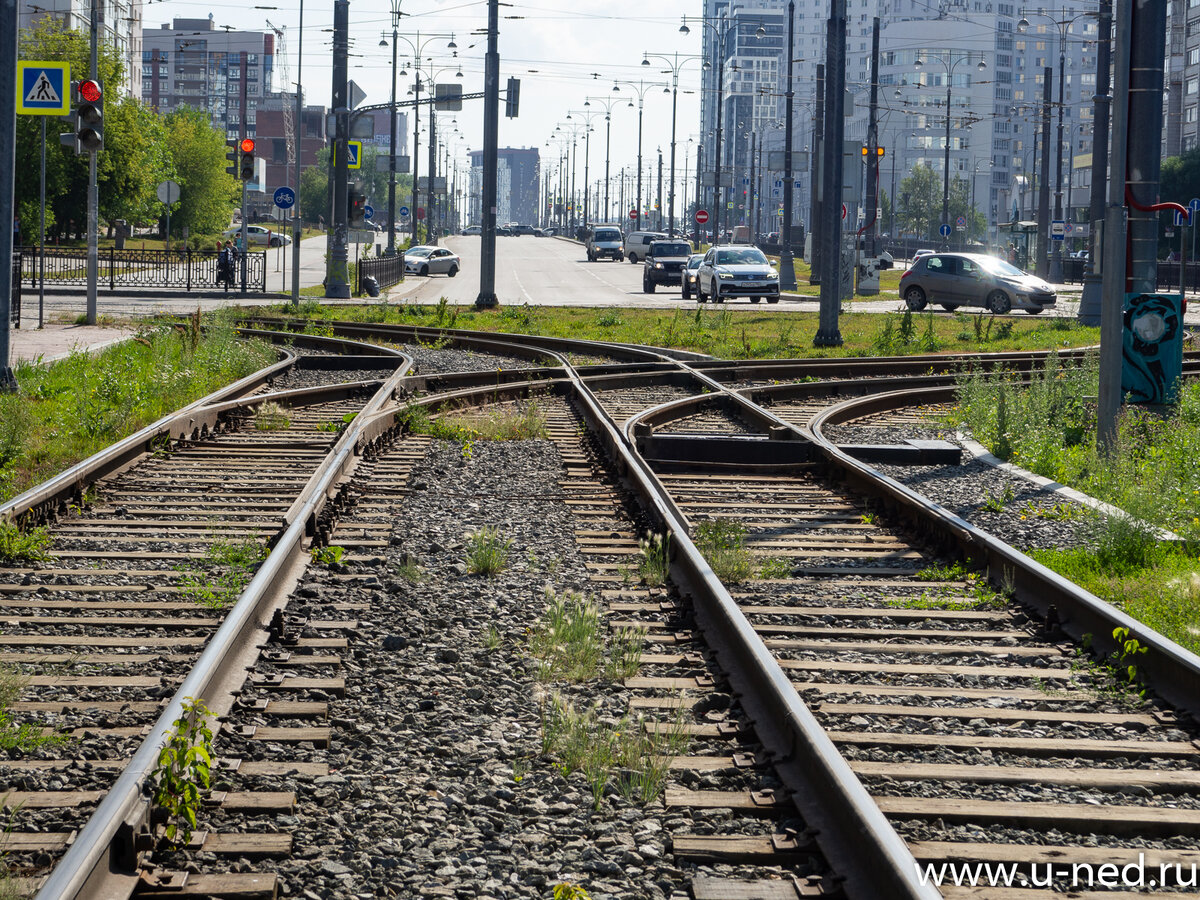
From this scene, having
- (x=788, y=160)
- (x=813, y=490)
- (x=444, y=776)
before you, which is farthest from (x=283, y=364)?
(x=788, y=160)

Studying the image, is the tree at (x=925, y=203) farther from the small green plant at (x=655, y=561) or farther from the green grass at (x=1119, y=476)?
the small green plant at (x=655, y=561)

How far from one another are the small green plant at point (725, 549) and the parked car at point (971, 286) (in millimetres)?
32232

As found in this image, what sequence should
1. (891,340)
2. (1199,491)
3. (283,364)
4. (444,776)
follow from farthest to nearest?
1. (891,340)
2. (283,364)
3. (1199,491)
4. (444,776)

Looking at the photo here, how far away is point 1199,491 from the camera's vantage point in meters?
9.76

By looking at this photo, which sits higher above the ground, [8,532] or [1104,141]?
[1104,141]

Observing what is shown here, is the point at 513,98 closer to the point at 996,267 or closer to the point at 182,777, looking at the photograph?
the point at 996,267

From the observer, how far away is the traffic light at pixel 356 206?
3944 centimetres

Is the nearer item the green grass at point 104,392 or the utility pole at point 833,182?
the green grass at point 104,392

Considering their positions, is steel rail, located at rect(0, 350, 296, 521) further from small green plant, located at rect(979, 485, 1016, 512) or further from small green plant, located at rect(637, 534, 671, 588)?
small green plant, located at rect(979, 485, 1016, 512)

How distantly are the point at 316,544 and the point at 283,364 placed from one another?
11.7 m

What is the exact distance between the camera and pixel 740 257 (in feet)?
145

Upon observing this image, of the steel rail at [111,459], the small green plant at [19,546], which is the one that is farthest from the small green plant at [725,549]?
the steel rail at [111,459]

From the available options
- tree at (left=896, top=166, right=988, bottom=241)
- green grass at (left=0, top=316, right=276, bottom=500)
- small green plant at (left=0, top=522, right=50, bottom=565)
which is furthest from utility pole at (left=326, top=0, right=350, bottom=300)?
tree at (left=896, top=166, right=988, bottom=241)

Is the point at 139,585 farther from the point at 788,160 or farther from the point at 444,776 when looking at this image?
the point at 788,160
